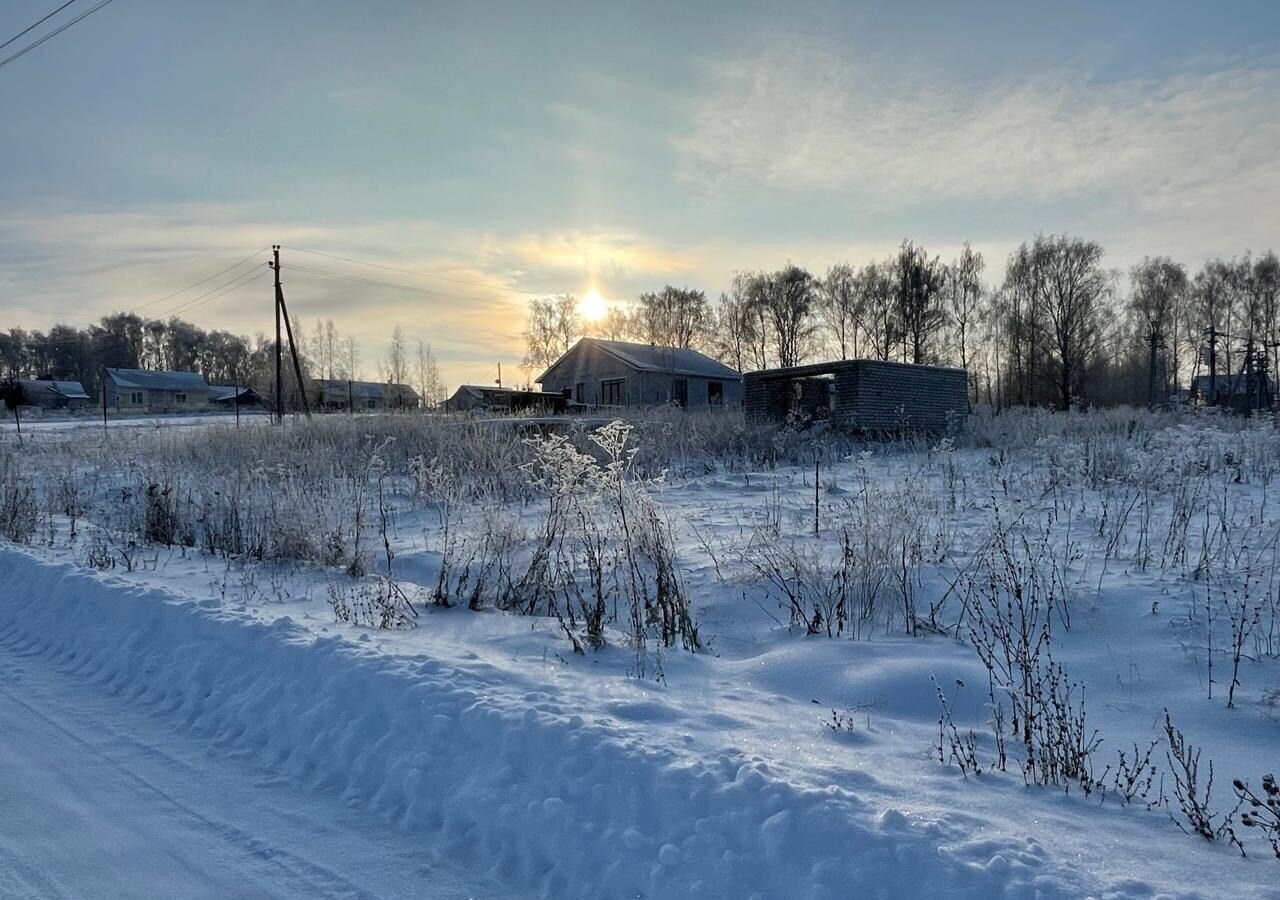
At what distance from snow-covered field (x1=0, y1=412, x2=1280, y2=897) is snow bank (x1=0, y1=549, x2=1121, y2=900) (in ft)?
0.04

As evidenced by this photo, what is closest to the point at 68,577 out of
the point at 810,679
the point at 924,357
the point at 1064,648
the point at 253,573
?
the point at 253,573

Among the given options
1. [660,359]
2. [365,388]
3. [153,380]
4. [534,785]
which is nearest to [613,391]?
[660,359]

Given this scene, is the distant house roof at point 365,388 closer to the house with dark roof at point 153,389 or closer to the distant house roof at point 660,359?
the house with dark roof at point 153,389

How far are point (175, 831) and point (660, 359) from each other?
131ft

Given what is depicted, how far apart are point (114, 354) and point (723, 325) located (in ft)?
227

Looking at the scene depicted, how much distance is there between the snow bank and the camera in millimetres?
2184

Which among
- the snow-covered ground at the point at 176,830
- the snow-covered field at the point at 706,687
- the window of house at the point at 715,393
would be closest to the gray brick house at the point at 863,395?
the snow-covered field at the point at 706,687

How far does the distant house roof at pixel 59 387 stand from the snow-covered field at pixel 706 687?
69590mm

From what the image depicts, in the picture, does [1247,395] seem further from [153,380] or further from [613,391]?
[153,380]

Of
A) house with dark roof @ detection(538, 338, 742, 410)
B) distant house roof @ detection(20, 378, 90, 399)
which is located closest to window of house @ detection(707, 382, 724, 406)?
house with dark roof @ detection(538, 338, 742, 410)

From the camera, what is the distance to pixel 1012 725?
325 cm

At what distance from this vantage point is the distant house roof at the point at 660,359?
3973 cm

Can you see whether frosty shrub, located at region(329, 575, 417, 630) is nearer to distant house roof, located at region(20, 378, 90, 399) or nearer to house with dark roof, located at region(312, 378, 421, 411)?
house with dark roof, located at region(312, 378, 421, 411)

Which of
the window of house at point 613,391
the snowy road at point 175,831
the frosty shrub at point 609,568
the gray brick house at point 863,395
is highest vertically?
the window of house at point 613,391
